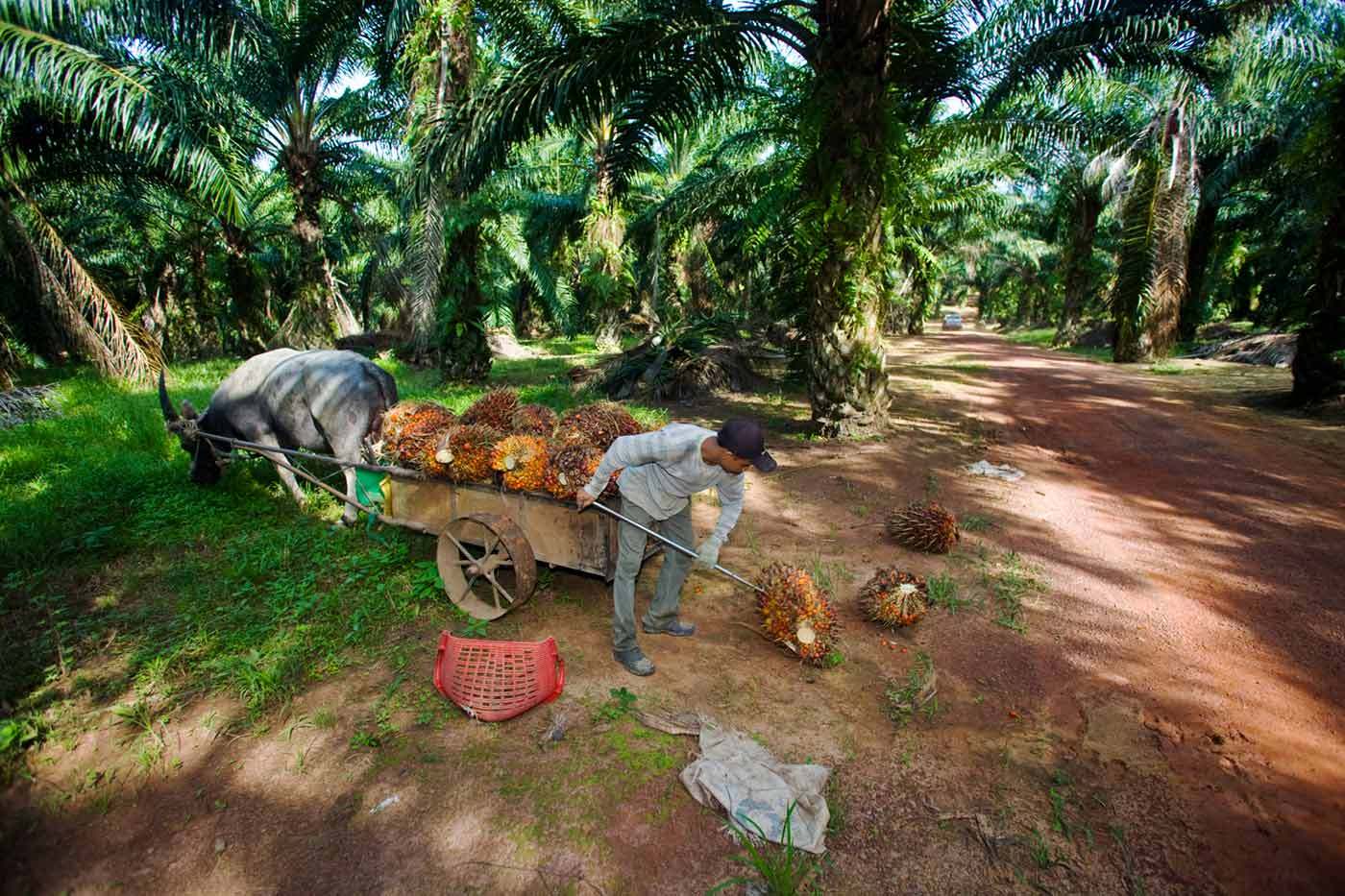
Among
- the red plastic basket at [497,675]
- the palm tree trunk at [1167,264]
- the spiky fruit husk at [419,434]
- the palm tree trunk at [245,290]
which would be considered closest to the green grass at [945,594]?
the red plastic basket at [497,675]

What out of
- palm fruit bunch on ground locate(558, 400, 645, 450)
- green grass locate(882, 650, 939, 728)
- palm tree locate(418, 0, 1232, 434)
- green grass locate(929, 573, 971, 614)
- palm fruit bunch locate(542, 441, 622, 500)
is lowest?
green grass locate(882, 650, 939, 728)

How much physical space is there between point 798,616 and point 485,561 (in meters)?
2.10

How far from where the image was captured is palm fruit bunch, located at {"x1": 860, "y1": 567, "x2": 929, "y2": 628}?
4.20m

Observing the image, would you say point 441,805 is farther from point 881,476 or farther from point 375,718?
point 881,476

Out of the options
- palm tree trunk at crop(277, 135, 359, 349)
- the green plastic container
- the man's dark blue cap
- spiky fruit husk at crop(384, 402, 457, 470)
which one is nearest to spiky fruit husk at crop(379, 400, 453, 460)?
spiky fruit husk at crop(384, 402, 457, 470)

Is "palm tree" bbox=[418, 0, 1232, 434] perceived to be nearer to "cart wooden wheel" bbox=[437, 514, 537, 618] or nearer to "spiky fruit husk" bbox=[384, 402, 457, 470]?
"spiky fruit husk" bbox=[384, 402, 457, 470]

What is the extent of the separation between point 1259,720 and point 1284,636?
1.17m

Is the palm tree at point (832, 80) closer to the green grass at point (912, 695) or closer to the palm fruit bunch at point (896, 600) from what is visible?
the palm fruit bunch at point (896, 600)

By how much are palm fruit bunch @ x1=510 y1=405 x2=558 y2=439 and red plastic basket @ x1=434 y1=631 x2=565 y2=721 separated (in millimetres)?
1632

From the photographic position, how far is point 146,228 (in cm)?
2130

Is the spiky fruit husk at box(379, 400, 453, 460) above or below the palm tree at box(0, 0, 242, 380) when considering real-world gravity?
below

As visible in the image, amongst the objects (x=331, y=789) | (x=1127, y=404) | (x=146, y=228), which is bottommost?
(x=331, y=789)

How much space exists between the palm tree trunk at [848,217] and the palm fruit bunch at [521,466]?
5.80 meters

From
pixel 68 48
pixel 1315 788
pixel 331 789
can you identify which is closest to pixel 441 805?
pixel 331 789
